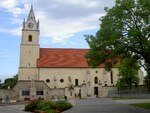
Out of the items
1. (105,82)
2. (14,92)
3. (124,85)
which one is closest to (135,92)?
(124,85)

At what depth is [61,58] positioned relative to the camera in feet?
223

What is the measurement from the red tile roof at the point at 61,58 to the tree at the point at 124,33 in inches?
1567

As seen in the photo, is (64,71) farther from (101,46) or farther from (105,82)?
(101,46)

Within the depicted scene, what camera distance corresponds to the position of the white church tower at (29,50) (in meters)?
63.3

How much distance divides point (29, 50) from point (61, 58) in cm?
923

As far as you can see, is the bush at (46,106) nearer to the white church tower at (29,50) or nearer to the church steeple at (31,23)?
the white church tower at (29,50)

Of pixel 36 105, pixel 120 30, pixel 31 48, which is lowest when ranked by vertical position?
pixel 36 105

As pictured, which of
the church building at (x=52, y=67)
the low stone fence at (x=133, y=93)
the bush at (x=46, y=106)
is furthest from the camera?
the church building at (x=52, y=67)

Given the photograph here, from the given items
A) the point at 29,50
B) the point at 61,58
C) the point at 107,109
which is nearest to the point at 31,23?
the point at 29,50

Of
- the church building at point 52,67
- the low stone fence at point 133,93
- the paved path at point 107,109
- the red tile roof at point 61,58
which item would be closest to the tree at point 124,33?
the paved path at point 107,109

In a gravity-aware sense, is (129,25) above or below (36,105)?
above

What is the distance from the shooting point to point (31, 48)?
64.8 m

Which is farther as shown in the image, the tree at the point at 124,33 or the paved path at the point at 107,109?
the tree at the point at 124,33

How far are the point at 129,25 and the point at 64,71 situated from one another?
4361 centimetres
